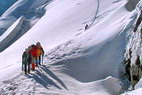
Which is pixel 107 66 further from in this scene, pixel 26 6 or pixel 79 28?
pixel 26 6

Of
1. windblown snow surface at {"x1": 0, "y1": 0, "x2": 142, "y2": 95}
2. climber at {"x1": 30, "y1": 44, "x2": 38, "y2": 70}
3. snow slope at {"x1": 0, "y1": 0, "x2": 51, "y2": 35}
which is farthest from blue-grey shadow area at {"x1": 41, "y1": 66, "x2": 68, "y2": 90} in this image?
snow slope at {"x1": 0, "y1": 0, "x2": 51, "y2": 35}

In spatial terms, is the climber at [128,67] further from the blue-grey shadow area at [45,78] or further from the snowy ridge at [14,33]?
the snowy ridge at [14,33]

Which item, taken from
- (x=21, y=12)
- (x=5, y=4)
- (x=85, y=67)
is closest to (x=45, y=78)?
(x=85, y=67)

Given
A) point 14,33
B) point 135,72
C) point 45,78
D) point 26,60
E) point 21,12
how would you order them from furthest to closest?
point 21,12 < point 14,33 < point 26,60 < point 45,78 < point 135,72

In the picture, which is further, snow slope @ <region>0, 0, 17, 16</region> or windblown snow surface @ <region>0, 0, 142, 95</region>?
snow slope @ <region>0, 0, 17, 16</region>

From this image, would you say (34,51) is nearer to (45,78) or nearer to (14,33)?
(45,78)

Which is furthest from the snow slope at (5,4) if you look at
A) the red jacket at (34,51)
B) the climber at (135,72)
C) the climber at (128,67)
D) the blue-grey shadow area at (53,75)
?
the climber at (135,72)

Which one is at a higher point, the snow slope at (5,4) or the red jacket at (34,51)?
the snow slope at (5,4)

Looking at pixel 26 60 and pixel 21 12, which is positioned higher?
pixel 21 12

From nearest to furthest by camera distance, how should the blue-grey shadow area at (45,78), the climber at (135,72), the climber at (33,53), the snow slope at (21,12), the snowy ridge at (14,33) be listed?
the climber at (135,72) < the blue-grey shadow area at (45,78) < the climber at (33,53) < the snowy ridge at (14,33) < the snow slope at (21,12)

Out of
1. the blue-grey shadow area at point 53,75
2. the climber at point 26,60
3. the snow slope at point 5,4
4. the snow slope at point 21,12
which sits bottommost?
the blue-grey shadow area at point 53,75

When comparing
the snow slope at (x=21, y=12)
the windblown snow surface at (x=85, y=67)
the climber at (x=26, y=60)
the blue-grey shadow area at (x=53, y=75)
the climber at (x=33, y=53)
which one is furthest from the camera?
the snow slope at (x=21, y=12)

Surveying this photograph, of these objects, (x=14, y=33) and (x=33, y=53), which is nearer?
(x=33, y=53)

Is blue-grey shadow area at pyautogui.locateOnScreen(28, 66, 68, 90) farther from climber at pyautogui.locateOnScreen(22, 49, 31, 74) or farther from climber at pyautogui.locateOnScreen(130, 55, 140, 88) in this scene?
climber at pyautogui.locateOnScreen(130, 55, 140, 88)
